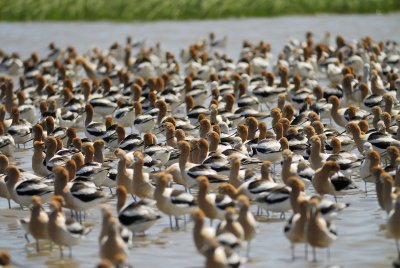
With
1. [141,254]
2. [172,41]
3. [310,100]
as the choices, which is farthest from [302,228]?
[172,41]

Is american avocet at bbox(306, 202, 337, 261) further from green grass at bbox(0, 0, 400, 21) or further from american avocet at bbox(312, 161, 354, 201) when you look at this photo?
green grass at bbox(0, 0, 400, 21)

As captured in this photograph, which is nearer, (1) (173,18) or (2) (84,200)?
(2) (84,200)

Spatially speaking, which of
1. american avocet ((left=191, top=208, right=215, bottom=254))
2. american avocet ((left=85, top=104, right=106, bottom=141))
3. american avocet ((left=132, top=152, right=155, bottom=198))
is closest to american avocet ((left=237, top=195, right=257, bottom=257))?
american avocet ((left=191, top=208, right=215, bottom=254))

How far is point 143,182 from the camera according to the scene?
15008 millimetres

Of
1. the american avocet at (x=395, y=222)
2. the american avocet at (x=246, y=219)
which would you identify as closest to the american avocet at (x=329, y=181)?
the american avocet at (x=395, y=222)

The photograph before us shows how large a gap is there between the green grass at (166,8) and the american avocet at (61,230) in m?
33.1

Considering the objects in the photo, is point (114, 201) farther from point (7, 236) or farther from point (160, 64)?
point (160, 64)

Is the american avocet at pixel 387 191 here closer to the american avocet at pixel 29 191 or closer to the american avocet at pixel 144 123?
the american avocet at pixel 29 191

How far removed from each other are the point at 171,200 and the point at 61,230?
5.94 feet

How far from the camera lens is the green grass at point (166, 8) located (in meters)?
45.0

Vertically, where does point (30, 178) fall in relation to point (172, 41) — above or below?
above

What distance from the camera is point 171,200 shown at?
13.6 metres

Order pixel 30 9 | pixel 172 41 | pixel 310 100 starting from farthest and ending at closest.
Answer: pixel 30 9, pixel 172 41, pixel 310 100

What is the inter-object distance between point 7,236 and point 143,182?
2187mm
